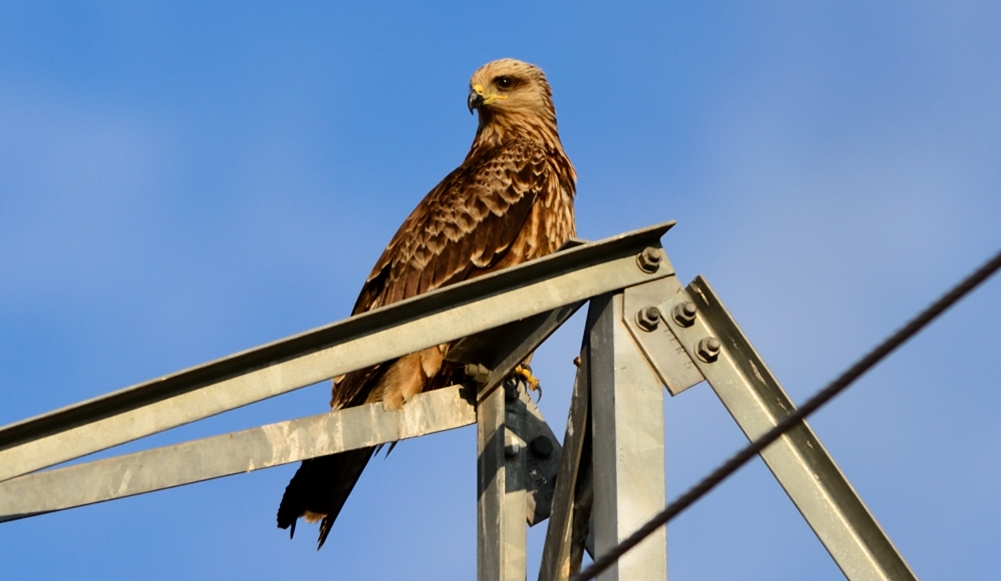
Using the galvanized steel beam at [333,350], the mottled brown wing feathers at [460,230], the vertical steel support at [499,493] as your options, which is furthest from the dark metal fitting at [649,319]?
the mottled brown wing feathers at [460,230]

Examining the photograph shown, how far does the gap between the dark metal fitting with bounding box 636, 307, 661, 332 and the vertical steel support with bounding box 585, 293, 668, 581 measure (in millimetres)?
47

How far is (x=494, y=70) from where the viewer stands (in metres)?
8.47

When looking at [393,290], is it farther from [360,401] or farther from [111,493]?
[111,493]

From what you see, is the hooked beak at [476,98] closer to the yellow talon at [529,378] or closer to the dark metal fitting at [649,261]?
the yellow talon at [529,378]

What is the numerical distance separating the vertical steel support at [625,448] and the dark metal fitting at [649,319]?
47mm

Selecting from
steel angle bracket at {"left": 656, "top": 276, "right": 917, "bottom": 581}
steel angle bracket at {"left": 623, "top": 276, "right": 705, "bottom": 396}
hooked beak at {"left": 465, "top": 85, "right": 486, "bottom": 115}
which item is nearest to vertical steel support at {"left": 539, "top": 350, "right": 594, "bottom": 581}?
steel angle bracket at {"left": 623, "top": 276, "right": 705, "bottom": 396}

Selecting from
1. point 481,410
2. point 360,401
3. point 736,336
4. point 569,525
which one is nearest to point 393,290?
point 360,401

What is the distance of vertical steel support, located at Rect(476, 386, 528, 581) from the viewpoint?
4387mm

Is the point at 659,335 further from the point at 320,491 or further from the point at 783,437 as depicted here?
the point at 320,491

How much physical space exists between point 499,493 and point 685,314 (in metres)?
1.06

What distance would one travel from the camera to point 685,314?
380 centimetres

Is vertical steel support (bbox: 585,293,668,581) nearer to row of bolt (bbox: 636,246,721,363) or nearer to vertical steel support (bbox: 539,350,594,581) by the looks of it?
row of bolt (bbox: 636,246,721,363)

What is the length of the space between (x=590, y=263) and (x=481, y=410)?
1036mm

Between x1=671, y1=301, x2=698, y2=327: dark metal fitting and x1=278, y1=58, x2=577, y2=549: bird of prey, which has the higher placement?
x1=278, y1=58, x2=577, y2=549: bird of prey
